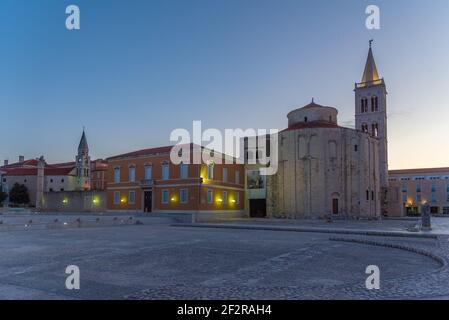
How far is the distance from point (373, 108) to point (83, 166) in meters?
65.3

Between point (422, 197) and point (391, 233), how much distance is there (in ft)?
255

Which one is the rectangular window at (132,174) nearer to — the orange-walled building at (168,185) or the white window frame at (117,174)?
the orange-walled building at (168,185)

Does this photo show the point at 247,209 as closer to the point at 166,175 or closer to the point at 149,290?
the point at 166,175

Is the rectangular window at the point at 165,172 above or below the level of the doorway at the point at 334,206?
above

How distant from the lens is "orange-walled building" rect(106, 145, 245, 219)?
4030 centimetres

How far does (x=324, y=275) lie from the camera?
353 inches

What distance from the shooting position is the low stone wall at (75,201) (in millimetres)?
57125

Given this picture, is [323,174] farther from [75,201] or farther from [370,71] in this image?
[75,201]

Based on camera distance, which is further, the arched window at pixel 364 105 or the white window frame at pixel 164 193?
the arched window at pixel 364 105

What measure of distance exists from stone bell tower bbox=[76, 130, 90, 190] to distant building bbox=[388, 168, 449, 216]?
71324 millimetres

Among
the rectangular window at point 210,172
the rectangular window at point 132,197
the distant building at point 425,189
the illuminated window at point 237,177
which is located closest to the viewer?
the rectangular window at point 210,172

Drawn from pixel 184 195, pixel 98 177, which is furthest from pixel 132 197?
pixel 98 177

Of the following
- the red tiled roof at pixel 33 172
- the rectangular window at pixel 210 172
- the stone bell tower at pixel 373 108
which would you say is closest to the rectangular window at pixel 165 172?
the rectangular window at pixel 210 172
